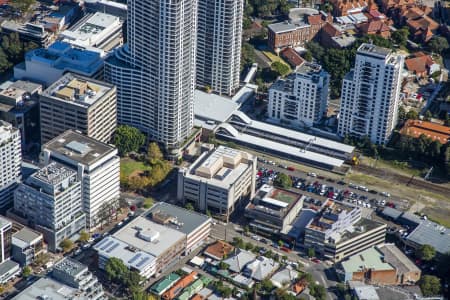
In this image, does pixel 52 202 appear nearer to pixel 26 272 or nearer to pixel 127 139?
pixel 26 272

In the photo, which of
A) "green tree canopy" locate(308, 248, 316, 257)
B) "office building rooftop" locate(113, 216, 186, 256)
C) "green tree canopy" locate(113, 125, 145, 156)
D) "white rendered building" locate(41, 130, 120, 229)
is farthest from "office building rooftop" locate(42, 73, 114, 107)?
"green tree canopy" locate(308, 248, 316, 257)

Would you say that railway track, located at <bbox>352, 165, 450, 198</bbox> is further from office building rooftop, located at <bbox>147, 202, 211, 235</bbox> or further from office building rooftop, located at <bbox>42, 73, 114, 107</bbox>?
office building rooftop, located at <bbox>42, 73, 114, 107</bbox>

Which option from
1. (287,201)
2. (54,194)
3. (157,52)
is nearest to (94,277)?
(54,194)

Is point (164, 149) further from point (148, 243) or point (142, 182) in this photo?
point (148, 243)

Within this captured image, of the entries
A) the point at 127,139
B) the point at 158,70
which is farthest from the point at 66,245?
the point at 158,70

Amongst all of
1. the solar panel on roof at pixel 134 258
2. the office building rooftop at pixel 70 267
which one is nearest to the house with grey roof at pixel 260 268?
the solar panel on roof at pixel 134 258

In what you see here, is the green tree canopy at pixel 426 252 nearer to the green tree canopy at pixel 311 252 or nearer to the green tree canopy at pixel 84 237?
the green tree canopy at pixel 311 252
